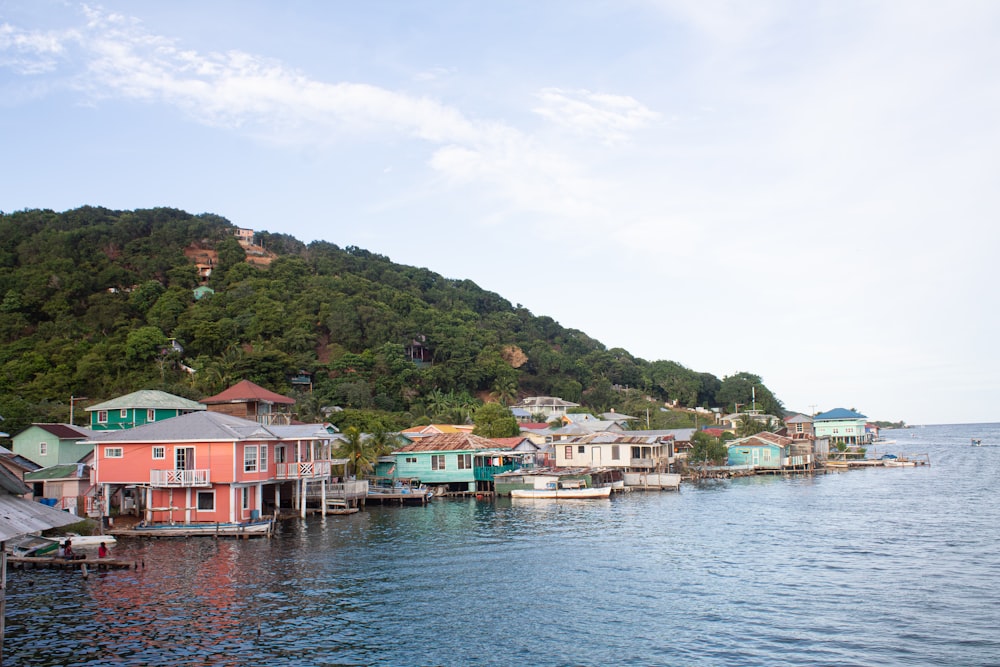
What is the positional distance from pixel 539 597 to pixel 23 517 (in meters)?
17.6

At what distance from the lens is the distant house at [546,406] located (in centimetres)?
12381

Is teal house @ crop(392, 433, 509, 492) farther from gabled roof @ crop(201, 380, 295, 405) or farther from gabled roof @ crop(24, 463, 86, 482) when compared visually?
gabled roof @ crop(24, 463, 86, 482)

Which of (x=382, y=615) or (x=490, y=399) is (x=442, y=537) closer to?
(x=382, y=615)

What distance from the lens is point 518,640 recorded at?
76.5 ft

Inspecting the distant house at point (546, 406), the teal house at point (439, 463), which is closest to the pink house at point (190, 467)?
the teal house at point (439, 463)

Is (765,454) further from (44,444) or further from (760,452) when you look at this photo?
(44,444)

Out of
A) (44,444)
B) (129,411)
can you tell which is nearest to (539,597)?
(44,444)

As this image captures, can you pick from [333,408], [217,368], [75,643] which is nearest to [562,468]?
[333,408]

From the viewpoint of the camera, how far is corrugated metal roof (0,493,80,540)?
1655 centimetres

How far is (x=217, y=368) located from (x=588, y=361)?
84.4 metres

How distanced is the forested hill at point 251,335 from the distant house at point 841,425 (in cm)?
1626

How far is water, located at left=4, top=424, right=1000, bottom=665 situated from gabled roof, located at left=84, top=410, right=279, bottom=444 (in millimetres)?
5732

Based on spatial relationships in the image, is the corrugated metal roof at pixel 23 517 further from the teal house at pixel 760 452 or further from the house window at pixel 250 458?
the teal house at pixel 760 452

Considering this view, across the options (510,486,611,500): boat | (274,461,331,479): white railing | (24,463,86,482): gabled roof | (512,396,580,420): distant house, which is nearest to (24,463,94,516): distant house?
(24,463,86,482): gabled roof
